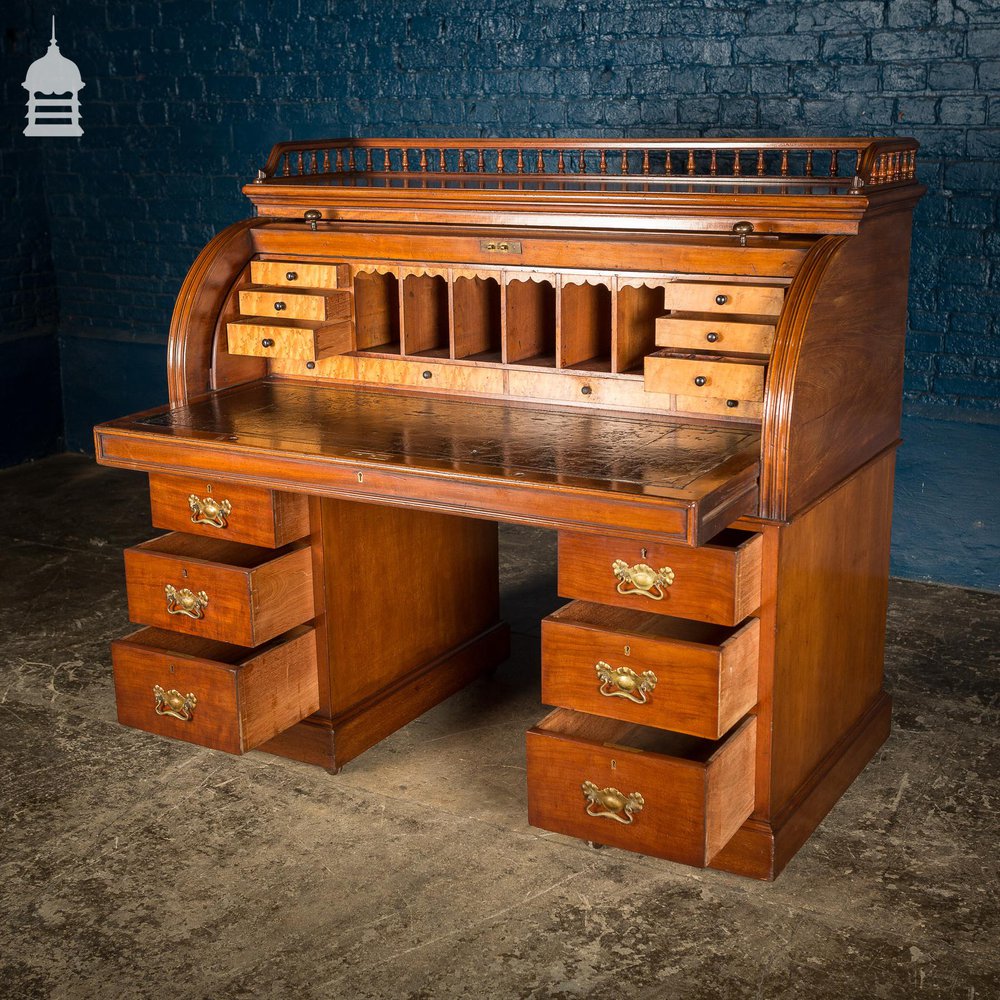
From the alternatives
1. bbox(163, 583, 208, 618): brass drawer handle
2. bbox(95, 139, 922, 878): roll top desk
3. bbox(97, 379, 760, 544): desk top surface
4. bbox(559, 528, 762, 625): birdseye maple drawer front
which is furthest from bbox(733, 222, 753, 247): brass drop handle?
bbox(163, 583, 208, 618): brass drawer handle

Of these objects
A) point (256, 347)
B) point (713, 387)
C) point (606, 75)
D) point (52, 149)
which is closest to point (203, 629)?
point (256, 347)

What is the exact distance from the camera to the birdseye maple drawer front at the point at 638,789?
2703 mm

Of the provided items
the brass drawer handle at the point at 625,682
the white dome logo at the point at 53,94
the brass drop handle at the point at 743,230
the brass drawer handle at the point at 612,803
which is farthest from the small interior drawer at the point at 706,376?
the white dome logo at the point at 53,94

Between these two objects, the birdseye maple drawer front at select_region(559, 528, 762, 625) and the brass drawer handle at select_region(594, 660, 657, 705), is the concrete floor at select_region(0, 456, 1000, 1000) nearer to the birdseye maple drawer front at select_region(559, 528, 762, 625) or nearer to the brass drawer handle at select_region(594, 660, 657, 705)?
the brass drawer handle at select_region(594, 660, 657, 705)

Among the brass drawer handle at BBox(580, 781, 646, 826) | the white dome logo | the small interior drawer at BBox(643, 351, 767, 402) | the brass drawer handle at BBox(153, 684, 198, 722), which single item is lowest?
the brass drawer handle at BBox(580, 781, 646, 826)

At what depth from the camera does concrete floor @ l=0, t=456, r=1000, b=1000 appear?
8.53 feet

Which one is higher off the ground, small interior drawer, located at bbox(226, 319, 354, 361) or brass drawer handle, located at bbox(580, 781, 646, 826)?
small interior drawer, located at bbox(226, 319, 354, 361)

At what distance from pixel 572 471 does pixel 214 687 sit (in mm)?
1017

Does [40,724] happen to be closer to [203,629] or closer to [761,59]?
[203,629]

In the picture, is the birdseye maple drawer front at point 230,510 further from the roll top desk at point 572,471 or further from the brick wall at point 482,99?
the brick wall at point 482,99

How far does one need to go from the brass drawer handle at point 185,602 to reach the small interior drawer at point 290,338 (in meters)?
0.66

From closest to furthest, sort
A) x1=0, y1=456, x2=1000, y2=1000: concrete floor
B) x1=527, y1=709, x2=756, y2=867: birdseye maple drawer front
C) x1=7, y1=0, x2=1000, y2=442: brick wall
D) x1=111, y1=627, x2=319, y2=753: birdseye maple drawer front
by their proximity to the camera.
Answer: x1=0, y1=456, x2=1000, y2=1000: concrete floor
x1=527, y1=709, x2=756, y2=867: birdseye maple drawer front
x1=111, y1=627, x2=319, y2=753: birdseye maple drawer front
x1=7, y1=0, x2=1000, y2=442: brick wall

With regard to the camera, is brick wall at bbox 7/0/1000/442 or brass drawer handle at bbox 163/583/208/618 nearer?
brass drawer handle at bbox 163/583/208/618

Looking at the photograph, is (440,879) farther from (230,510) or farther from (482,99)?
(482,99)
